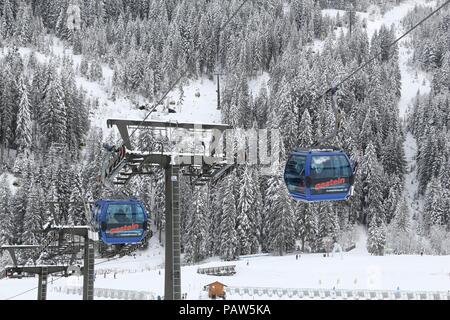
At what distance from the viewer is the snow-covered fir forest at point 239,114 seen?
2800 inches

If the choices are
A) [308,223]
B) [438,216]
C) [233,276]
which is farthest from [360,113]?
[233,276]

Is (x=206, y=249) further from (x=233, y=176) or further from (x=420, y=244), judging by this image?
(x=420, y=244)

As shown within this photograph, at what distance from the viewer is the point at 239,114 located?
4262 inches

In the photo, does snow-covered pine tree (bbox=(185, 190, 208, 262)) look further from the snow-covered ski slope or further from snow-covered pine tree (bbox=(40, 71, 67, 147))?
snow-covered pine tree (bbox=(40, 71, 67, 147))

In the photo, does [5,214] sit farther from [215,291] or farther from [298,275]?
[215,291]

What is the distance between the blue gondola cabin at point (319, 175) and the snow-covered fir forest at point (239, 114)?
53.1 ft

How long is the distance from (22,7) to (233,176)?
10197 centimetres

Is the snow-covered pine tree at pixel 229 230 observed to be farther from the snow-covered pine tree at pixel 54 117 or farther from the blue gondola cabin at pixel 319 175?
the blue gondola cabin at pixel 319 175

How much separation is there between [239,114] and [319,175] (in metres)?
93.4

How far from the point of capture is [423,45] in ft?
499

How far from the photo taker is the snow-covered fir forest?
71125 millimetres

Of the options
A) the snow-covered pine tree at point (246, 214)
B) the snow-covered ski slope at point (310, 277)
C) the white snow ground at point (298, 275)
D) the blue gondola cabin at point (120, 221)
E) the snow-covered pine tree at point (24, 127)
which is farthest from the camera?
the snow-covered pine tree at point (24, 127)

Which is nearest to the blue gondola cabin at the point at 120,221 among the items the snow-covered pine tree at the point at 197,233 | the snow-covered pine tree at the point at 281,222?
the snow-covered pine tree at the point at 281,222

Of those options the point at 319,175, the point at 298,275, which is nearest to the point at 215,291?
the point at 298,275
